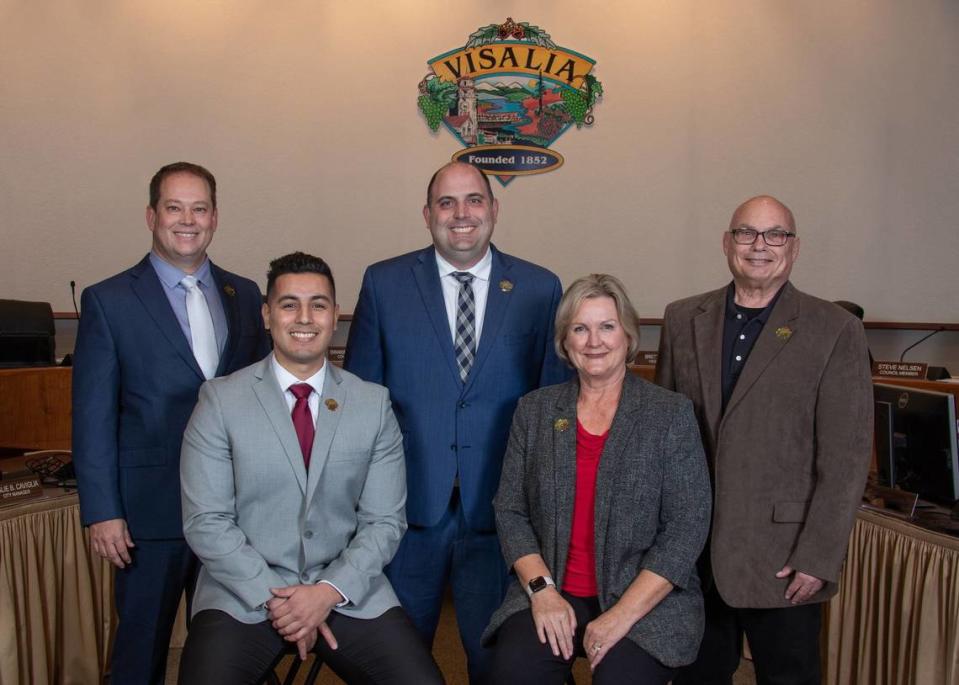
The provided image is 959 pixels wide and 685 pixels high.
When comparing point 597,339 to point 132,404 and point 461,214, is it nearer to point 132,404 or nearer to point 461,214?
point 461,214

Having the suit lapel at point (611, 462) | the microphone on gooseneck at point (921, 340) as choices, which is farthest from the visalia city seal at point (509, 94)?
the suit lapel at point (611, 462)

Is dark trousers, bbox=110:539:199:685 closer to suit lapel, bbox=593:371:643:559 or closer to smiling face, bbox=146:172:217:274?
smiling face, bbox=146:172:217:274

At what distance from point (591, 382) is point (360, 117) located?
3972 mm

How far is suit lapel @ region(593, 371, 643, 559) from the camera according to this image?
77.6 inches

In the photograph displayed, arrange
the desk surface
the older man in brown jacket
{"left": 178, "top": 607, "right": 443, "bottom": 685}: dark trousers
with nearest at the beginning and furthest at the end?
{"left": 178, "top": 607, "right": 443, "bottom": 685}: dark trousers → the older man in brown jacket → the desk surface

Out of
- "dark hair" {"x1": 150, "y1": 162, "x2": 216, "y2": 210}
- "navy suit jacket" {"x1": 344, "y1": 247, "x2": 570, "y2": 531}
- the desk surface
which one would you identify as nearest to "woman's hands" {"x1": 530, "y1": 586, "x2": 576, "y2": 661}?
"navy suit jacket" {"x1": 344, "y1": 247, "x2": 570, "y2": 531}

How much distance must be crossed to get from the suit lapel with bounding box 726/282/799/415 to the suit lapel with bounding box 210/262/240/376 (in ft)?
4.46

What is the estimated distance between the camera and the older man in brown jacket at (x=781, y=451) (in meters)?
1.94

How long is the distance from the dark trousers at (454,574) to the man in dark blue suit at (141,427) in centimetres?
59

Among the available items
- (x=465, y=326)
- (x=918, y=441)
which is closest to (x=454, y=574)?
(x=465, y=326)

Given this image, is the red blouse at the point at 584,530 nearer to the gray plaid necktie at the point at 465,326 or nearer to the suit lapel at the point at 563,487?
the suit lapel at the point at 563,487

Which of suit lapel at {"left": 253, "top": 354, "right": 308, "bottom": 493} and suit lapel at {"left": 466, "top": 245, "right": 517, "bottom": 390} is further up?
suit lapel at {"left": 466, "top": 245, "right": 517, "bottom": 390}

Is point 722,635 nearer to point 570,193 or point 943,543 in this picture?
point 943,543

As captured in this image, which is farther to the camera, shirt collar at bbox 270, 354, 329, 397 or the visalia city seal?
the visalia city seal
